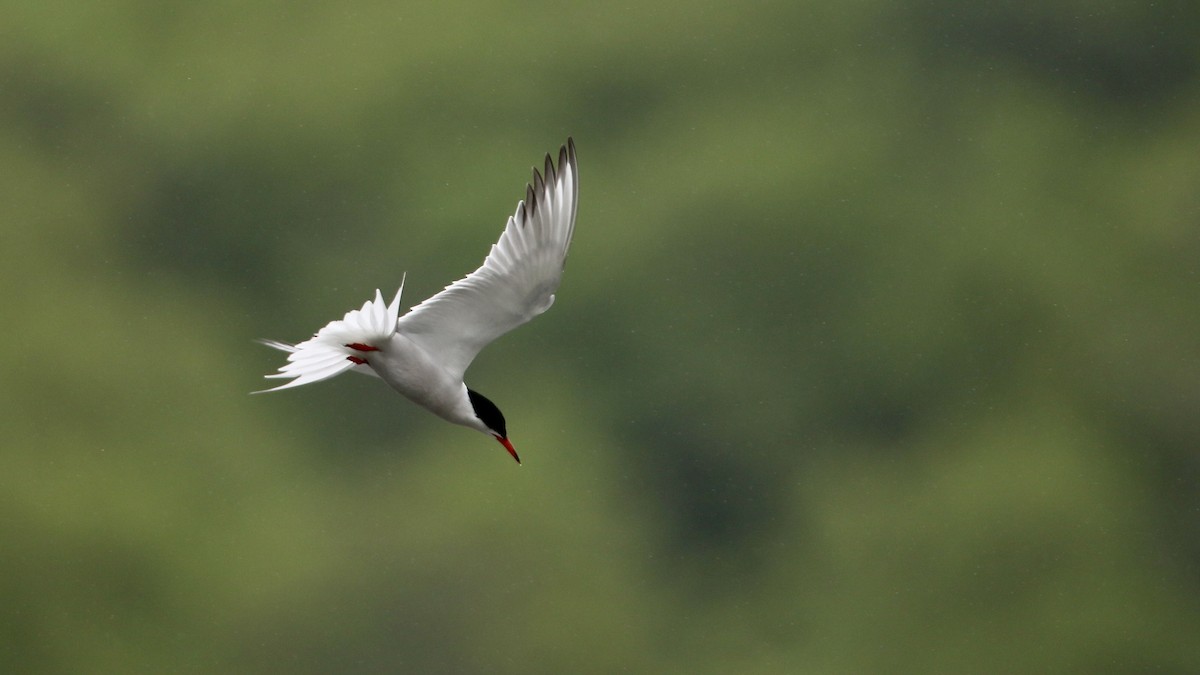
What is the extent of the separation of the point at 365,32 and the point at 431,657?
17.1 feet

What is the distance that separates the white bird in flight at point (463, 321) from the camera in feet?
8.34

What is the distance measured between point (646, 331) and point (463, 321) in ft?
22.5

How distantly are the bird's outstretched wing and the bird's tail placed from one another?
222 mm

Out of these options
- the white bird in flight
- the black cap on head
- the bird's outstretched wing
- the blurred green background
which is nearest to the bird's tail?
the white bird in flight

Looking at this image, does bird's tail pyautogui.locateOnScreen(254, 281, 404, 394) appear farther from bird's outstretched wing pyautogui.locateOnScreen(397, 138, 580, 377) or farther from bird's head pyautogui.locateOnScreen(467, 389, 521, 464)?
bird's head pyautogui.locateOnScreen(467, 389, 521, 464)

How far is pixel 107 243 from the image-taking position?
385 inches

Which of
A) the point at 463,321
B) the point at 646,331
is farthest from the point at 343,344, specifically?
the point at 646,331

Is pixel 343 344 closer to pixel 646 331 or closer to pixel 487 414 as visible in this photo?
pixel 487 414

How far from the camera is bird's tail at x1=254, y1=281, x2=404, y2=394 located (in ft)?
8.11

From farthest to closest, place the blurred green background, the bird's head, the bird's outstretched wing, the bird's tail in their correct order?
1. the blurred green background
2. the bird's head
3. the bird's outstretched wing
4. the bird's tail

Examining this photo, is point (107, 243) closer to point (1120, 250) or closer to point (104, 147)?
point (104, 147)

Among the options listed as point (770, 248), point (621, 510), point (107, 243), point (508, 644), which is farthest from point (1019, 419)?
point (107, 243)

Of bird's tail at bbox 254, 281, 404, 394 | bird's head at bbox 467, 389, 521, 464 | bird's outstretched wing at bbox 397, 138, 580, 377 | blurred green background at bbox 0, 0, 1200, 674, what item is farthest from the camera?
blurred green background at bbox 0, 0, 1200, 674

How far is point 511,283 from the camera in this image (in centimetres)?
279
